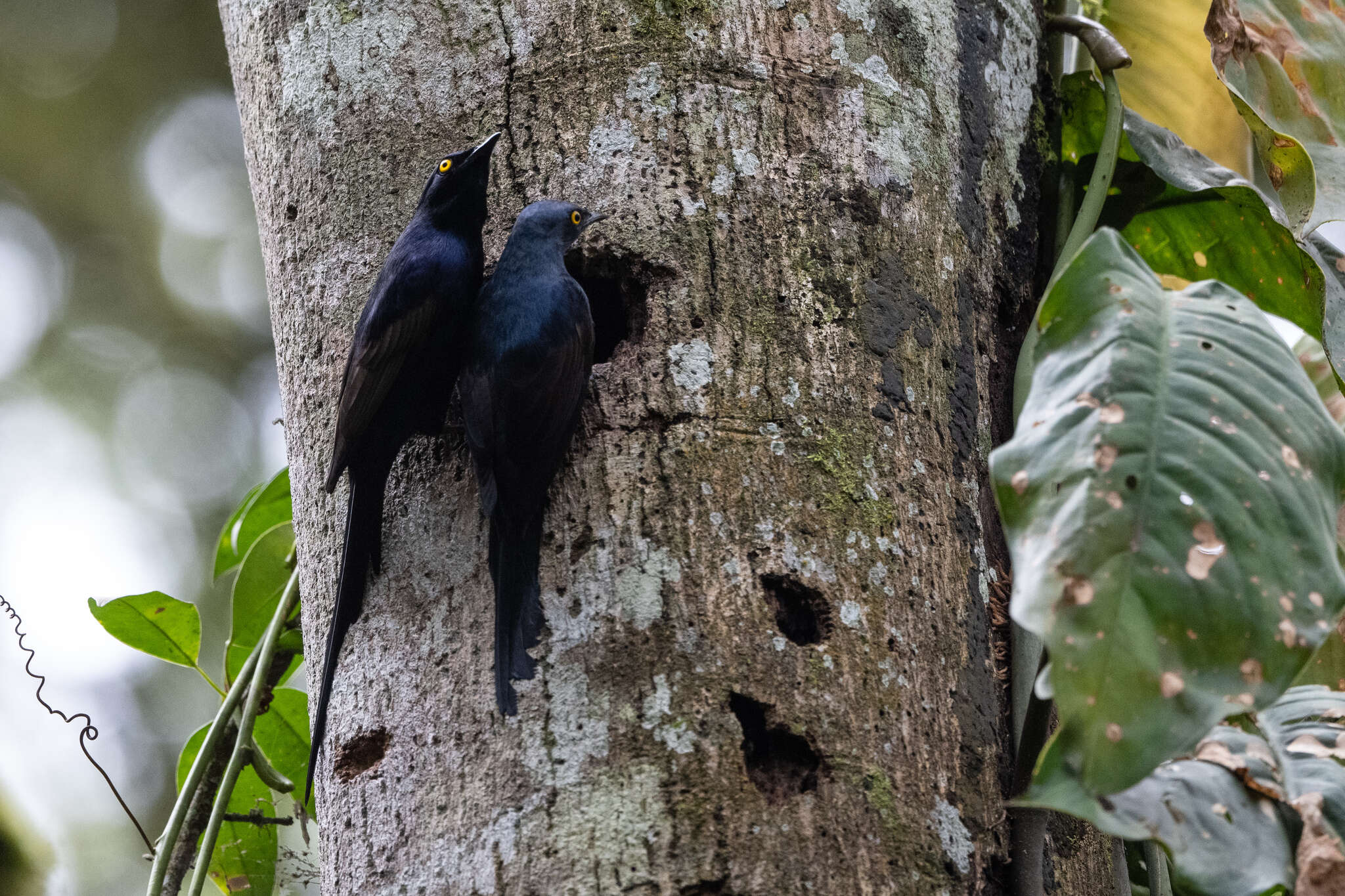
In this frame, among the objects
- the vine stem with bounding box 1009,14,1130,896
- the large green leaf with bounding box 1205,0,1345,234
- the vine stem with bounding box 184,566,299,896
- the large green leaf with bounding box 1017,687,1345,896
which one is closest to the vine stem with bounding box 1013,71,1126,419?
the vine stem with bounding box 1009,14,1130,896

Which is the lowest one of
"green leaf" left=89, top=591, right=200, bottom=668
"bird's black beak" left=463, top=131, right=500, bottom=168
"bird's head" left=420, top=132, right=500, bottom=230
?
"green leaf" left=89, top=591, right=200, bottom=668

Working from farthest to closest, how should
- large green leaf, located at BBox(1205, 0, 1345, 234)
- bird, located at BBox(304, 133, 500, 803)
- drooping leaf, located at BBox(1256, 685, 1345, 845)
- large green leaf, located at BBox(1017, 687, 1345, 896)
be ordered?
large green leaf, located at BBox(1205, 0, 1345, 234) < bird, located at BBox(304, 133, 500, 803) < drooping leaf, located at BBox(1256, 685, 1345, 845) < large green leaf, located at BBox(1017, 687, 1345, 896)

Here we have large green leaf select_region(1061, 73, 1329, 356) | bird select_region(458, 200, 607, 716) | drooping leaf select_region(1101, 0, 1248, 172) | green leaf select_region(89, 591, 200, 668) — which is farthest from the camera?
drooping leaf select_region(1101, 0, 1248, 172)

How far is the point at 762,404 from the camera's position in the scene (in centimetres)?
159

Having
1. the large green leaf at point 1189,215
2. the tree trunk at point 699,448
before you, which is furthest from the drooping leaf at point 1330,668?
the tree trunk at point 699,448

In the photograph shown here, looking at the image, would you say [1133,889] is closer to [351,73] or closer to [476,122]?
[476,122]

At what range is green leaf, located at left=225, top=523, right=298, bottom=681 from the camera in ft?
8.28

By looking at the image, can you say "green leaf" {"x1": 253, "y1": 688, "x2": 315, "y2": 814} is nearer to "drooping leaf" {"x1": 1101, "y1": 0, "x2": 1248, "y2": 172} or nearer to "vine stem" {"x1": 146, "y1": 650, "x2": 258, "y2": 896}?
"vine stem" {"x1": 146, "y1": 650, "x2": 258, "y2": 896}

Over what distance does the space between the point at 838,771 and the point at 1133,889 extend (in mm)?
875

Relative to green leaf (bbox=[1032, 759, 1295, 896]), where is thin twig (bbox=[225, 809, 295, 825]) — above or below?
above

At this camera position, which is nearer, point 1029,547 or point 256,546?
point 1029,547

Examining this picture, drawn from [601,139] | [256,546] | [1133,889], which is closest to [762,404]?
[601,139]

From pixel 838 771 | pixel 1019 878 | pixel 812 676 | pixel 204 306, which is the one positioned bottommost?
pixel 1019 878

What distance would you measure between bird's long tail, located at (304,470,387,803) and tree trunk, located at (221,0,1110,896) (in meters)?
0.02
